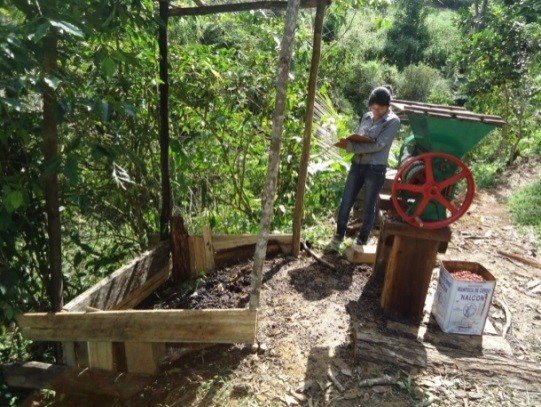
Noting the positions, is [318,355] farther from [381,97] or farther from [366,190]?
[381,97]

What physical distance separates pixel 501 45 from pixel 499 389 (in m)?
7.65

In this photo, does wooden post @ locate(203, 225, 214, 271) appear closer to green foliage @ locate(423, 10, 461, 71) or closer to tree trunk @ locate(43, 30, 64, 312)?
tree trunk @ locate(43, 30, 64, 312)

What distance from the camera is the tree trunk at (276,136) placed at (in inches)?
95.0

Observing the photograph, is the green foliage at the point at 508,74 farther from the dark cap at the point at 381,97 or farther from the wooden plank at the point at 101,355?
the wooden plank at the point at 101,355

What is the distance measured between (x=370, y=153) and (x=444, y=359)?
6.48ft

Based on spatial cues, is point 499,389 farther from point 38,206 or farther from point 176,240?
point 38,206

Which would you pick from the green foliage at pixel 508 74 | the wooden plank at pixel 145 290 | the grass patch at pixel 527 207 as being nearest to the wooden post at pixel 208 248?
the wooden plank at pixel 145 290

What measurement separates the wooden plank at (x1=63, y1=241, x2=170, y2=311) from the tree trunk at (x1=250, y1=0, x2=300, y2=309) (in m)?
1.22

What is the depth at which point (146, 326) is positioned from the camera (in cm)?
298

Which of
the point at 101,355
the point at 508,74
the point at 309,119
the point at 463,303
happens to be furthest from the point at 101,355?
the point at 508,74

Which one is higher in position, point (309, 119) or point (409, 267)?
point (309, 119)

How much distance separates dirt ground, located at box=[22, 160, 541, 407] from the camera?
281cm

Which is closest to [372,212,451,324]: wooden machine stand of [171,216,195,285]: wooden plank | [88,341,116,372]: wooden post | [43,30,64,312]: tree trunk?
[171,216,195,285]: wooden plank

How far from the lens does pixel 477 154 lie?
32.8 feet
